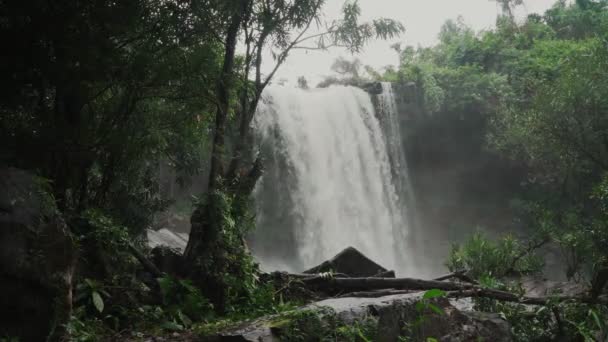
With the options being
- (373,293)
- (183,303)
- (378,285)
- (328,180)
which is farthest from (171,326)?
(328,180)

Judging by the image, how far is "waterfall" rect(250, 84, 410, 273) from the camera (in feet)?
61.6

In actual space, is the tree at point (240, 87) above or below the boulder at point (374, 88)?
below

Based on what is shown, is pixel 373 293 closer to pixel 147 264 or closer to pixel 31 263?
pixel 147 264

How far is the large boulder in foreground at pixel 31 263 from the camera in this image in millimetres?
4301

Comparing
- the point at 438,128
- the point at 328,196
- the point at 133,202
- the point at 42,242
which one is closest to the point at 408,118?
the point at 438,128

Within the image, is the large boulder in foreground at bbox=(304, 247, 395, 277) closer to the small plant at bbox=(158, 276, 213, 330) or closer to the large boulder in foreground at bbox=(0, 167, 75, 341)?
the small plant at bbox=(158, 276, 213, 330)

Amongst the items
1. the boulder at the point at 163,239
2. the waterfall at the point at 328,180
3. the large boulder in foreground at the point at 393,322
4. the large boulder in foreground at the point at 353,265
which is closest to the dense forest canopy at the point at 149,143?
the large boulder in foreground at the point at 393,322

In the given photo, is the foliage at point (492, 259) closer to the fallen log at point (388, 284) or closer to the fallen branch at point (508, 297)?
the fallen log at point (388, 284)

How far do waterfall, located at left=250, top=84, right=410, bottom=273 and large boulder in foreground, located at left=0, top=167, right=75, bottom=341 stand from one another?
12490 millimetres

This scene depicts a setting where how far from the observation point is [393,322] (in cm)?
546

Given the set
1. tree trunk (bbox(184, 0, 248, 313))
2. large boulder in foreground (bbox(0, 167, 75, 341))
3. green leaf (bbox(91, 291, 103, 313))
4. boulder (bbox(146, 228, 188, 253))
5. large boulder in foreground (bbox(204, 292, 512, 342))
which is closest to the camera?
large boulder in foreground (bbox(0, 167, 75, 341))

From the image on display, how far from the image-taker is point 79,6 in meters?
5.77

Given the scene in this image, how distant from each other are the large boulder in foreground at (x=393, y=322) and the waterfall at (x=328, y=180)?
11.5m

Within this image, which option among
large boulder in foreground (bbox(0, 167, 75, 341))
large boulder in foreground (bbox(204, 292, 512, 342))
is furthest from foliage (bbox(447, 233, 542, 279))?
large boulder in foreground (bbox(0, 167, 75, 341))
